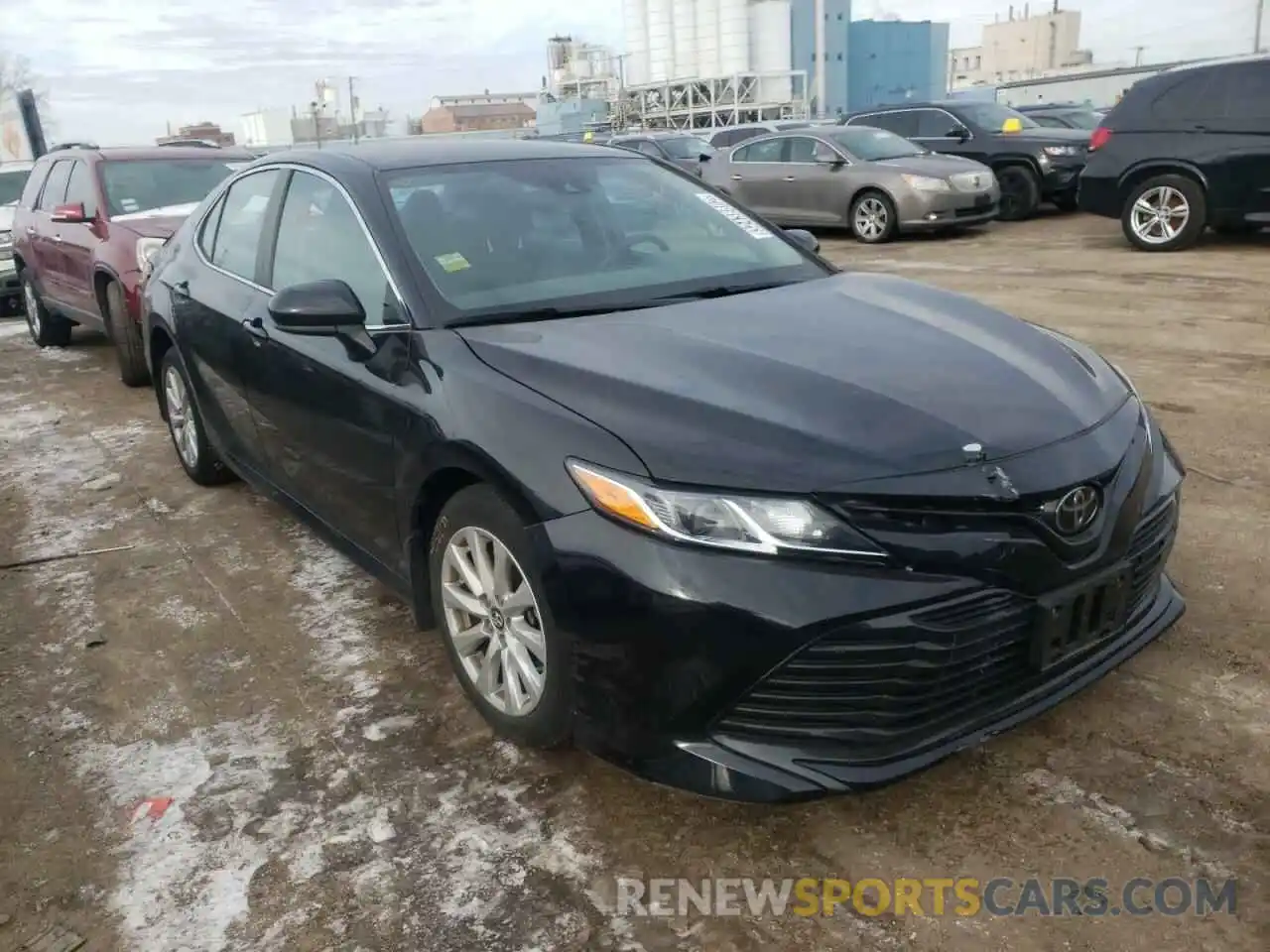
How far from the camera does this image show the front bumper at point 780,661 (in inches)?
87.7

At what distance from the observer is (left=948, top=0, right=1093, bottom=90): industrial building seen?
336ft

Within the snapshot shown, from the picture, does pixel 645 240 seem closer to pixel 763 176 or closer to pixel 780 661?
pixel 780 661

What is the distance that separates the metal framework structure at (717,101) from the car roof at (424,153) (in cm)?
5789

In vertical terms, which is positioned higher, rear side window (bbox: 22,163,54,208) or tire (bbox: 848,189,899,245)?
rear side window (bbox: 22,163,54,208)

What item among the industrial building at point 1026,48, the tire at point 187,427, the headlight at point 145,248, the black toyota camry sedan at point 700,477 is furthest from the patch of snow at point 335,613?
the industrial building at point 1026,48

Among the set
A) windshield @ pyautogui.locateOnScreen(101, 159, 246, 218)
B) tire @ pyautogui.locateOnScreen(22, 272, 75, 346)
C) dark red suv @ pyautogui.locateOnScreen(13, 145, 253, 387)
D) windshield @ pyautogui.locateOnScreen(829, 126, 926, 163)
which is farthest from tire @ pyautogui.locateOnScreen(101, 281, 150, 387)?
windshield @ pyautogui.locateOnScreen(829, 126, 926, 163)

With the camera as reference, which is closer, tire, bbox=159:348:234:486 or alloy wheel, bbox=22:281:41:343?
tire, bbox=159:348:234:486

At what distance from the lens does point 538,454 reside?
8.28 ft

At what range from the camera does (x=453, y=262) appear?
325 centimetres

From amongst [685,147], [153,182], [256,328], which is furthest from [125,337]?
[685,147]

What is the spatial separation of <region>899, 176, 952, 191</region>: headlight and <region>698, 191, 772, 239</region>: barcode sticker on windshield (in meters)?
9.67

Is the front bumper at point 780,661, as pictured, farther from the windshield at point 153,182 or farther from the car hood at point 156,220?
the windshield at point 153,182

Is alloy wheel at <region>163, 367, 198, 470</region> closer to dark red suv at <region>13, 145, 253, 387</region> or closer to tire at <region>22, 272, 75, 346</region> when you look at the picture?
dark red suv at <region>13, 145, 253, 387</region>

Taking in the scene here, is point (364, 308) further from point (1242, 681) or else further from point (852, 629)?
point (1242, 681)
